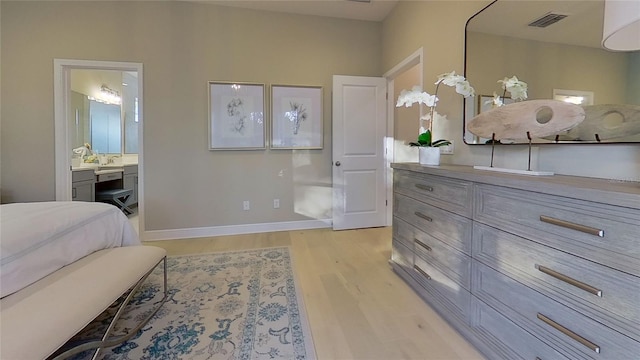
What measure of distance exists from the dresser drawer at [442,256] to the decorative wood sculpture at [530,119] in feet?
2.39

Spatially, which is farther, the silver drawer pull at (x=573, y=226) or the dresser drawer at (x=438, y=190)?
the dresser drawer at (x=438, y=190)

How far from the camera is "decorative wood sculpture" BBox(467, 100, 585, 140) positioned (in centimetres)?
127

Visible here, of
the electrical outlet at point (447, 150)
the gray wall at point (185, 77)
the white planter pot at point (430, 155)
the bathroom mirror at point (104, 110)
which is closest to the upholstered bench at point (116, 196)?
the bathroom mirror at point (104, 110)

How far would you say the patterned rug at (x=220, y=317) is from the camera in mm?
1469

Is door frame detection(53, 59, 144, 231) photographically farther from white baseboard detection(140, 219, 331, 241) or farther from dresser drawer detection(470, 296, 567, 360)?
dresser drawer detection(470, 296, 567, 360)

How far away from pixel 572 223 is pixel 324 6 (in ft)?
11.2

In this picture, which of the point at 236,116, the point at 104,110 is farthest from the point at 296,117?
the point at 104,110

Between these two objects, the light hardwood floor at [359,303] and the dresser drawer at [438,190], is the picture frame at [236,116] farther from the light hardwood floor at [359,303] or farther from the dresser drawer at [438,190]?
the dresser drawer at [438,190]

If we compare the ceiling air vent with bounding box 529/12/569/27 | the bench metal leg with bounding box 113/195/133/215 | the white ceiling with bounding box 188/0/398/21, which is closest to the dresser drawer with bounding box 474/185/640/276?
the ceiling air vent with bounding box 529/12/569/27

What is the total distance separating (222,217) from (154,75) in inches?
73.9

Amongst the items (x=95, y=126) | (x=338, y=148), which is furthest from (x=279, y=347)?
(x=95, y=126)

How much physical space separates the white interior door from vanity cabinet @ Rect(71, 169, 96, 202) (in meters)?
3.30

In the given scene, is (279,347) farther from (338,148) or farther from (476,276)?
(338,148)

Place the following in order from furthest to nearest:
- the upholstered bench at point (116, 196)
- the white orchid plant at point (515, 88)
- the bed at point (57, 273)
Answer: the upholstered bench at point (116, 196), the white orchid plant at point (515, 88), the bed at point (57, 273)
